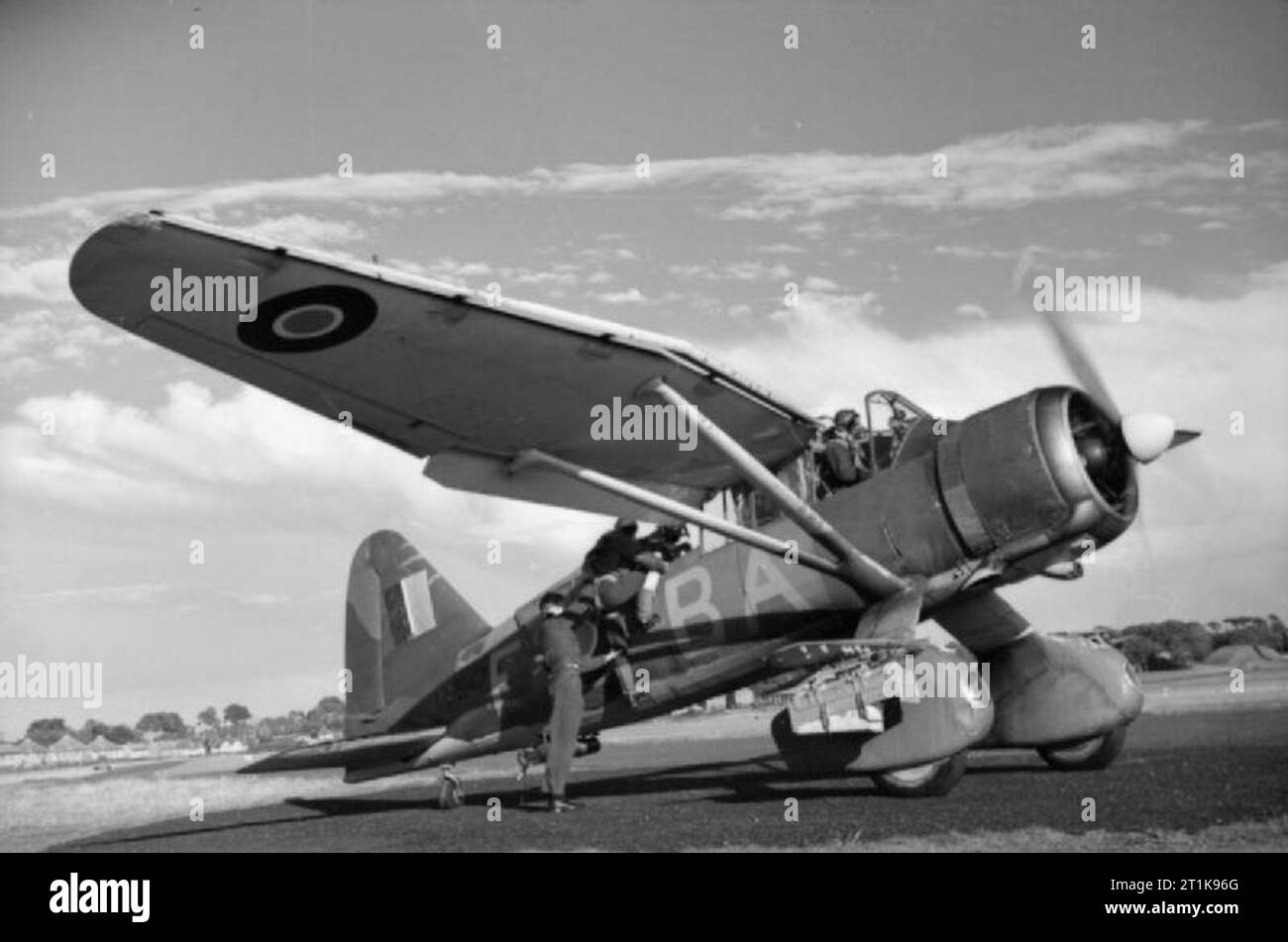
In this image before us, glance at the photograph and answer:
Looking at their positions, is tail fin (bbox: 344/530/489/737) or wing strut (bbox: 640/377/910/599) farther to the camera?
tail fin (bbox: 344/530/489/737)

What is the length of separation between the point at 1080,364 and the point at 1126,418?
515mm

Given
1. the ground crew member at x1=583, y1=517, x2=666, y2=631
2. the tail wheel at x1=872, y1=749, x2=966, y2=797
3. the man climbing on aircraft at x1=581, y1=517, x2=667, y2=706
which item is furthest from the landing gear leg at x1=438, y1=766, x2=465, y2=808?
the tail wheel at x1=872, y1=749, x2=966, y2=797

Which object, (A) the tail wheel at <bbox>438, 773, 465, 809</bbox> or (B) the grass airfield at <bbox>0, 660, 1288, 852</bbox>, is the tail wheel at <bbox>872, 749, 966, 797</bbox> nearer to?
(B) the grass airfield at <bbox>0, 660, 1288, 852</bbox>

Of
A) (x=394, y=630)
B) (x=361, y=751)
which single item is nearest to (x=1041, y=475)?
(x=361, y=751)

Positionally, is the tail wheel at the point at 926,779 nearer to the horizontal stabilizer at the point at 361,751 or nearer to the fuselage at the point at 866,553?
the fuselage at the point at 866,553

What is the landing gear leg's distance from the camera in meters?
9.94

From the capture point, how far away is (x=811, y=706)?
7949 millimetres

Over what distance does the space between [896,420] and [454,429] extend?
3.15m

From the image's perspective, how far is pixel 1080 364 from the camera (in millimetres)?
8148

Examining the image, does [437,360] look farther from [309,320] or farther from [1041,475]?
[1041,475]

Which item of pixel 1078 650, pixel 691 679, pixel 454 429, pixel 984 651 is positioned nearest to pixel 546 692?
pixel 691 679

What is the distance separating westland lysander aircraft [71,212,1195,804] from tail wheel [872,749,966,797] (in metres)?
0.02
